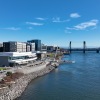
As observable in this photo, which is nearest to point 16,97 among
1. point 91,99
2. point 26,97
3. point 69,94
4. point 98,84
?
point 26,97

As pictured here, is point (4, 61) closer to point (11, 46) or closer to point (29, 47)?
point (11, 46)

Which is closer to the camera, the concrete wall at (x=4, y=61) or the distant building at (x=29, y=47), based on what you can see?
the concrete wall at (x=4, y=61)

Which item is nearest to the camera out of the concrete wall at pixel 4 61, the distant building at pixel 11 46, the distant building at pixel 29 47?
the concrete wall at pixel 4 61

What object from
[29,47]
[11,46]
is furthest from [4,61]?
[29,47]

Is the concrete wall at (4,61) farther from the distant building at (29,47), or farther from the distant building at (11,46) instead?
the distant building at (29,47)

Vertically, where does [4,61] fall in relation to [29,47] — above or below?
below

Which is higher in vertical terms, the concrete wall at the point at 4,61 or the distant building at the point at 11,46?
the distant building at the point at 11,46

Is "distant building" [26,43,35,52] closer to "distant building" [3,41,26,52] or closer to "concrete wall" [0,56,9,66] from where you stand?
"distant building" [3,41,26,52]

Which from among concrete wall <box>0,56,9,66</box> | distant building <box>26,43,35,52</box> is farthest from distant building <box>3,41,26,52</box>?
concrete wall <box>0,56,9,66</box>

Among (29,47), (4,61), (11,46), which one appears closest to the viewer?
(4,61)

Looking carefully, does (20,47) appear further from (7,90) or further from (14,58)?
(7,90)

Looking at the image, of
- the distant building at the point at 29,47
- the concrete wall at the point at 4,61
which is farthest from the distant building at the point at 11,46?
the concrete wall at the point at 4,61

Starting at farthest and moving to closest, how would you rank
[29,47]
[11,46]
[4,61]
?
[29,47] → [11,46] → [4,61]

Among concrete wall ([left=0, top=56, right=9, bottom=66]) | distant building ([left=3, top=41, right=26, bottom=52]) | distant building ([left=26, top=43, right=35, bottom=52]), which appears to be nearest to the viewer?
concrete wall ([left=0, top=56, right=9, bottom=66])
